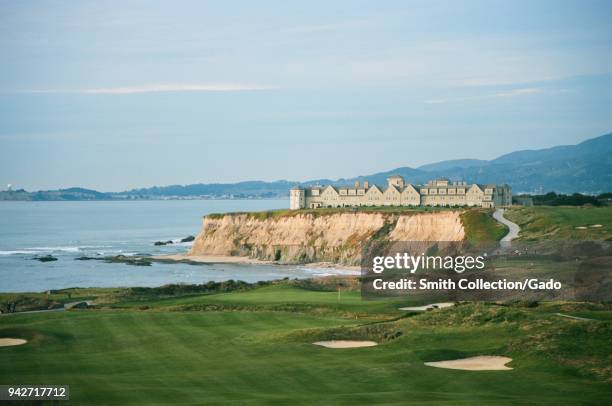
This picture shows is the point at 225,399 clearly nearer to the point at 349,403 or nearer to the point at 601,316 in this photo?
the point at 349,403

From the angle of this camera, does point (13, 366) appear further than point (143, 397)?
Yes

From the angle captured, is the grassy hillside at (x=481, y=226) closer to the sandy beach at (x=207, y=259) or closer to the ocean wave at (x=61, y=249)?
the sandy beach at (x=207, y=259)

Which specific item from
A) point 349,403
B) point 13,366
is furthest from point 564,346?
point 13,366

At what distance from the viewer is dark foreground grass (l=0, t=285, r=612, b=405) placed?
82.9 ft

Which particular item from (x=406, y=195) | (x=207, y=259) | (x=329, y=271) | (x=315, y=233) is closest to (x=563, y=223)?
(x=329, y=271)

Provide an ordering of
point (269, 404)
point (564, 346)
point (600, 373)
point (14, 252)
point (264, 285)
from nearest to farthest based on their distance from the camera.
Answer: point (269, 404)
point (600, 373)
point (564, 346)
point (264, 285)
point (14, 252)

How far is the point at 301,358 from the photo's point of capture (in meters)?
31.3

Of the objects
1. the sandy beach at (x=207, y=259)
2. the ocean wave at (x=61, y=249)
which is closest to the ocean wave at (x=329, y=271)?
the sandy beach at (x=207, y=259)

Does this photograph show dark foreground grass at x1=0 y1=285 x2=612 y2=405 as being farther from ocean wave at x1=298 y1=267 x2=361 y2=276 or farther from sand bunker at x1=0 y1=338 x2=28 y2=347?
ocean wave at x1=298 y1=267 x2=361 y2=276

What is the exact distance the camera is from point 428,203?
136 metres

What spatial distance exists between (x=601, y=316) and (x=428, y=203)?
325 feet

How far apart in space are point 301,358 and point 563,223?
6269 cm

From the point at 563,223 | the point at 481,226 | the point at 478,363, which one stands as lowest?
the point at 478,363

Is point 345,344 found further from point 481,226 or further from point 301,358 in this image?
point 481,226
